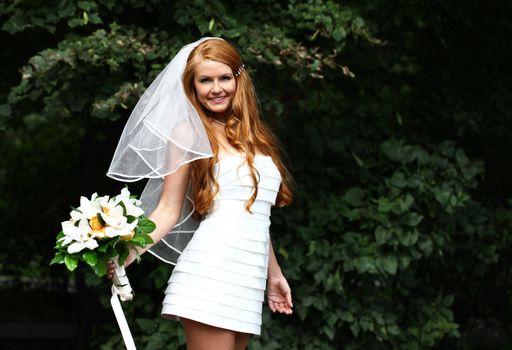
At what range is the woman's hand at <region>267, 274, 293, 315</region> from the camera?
4.18 metres

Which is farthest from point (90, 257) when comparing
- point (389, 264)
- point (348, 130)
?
point (348, 130)

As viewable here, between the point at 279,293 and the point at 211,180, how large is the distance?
0.68 meters

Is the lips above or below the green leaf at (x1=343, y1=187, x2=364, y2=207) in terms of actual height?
above

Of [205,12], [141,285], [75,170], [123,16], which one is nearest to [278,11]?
[205,12]

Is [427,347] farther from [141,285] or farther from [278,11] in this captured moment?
[278,11]

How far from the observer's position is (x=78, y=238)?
346cm

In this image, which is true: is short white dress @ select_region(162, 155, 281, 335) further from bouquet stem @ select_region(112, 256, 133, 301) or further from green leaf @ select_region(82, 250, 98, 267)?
green leaf @ select_region(82, 250, 98, 267)

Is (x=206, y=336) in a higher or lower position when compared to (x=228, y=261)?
lower

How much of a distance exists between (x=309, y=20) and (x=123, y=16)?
115 cm

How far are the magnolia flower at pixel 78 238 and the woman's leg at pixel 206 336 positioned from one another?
53cm

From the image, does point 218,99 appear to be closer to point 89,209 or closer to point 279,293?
point 89,209

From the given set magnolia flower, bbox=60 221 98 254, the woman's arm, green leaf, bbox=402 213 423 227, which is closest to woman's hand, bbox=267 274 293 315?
the woman's arm

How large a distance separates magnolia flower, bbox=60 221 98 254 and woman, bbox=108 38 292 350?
232 millimetres

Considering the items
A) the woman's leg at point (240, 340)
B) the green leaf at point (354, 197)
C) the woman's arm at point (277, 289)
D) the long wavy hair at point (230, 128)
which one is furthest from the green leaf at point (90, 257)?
the green leaf at point (354, 197)
